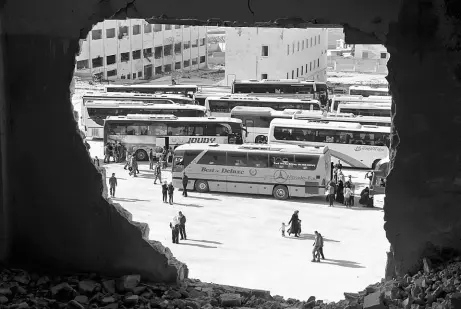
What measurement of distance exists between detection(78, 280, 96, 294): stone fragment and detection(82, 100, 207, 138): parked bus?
19.9m

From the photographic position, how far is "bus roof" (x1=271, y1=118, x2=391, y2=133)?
21281mm

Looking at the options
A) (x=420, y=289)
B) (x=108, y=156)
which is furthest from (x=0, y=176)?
(x=108, y=156)

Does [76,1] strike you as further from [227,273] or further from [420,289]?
[227,273]

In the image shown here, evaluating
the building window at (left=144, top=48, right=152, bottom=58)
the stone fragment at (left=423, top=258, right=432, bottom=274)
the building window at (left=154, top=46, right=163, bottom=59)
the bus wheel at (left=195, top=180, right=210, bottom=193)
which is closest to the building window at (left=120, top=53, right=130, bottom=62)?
the building window at (left=144, top=48, right=152, bottom=58)

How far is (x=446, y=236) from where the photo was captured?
4.64m

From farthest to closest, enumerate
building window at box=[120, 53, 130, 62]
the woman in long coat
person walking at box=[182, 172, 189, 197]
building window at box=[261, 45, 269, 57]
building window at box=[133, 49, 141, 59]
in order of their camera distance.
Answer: building window at box=[133, 49, 141, 59]
building window at box=[120, 53, 130, 62]
building window at box=[261, 45, 269, 57]
person walking at box=[182, 172, 189, 197]
the woman in long coat

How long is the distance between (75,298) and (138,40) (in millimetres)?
35641

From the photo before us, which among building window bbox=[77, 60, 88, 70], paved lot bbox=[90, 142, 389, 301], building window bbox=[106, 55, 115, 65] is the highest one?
building window bbox=[106, 55, 115, 65]

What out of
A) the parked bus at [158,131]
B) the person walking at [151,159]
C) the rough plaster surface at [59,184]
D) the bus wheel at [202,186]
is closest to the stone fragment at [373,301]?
the rough plaster surface at [59,184]

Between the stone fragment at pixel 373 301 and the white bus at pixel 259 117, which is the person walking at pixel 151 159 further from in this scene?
the stone fragment at pixel 373 301

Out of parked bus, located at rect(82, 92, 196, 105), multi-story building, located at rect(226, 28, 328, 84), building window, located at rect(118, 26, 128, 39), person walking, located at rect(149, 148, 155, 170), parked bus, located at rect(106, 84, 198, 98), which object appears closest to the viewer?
person walking, located at rect(149, 148, 155, 170)

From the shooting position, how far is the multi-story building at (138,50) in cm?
3656

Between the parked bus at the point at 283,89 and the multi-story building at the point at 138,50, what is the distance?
26.2 ft

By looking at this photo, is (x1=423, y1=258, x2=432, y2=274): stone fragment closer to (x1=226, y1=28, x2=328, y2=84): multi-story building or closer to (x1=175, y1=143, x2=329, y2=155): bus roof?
(x1=175, y1=143, x2=329, y2=155): bus roof
